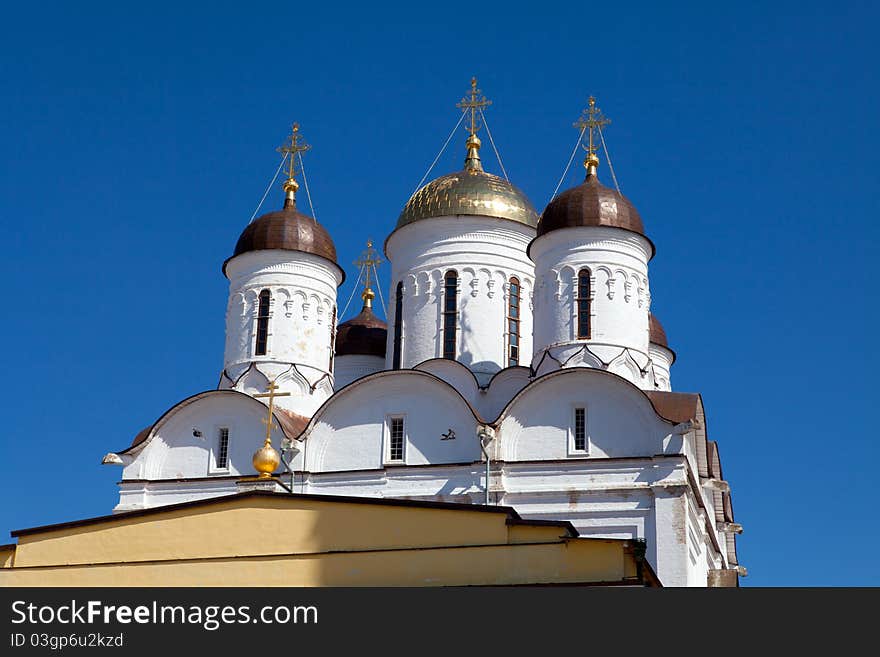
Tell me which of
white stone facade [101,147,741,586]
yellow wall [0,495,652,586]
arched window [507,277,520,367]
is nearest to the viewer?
yellow wall [0,495,652,586]

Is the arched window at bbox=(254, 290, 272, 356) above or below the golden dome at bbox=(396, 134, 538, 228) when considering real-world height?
below

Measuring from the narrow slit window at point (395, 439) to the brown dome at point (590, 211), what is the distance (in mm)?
4442

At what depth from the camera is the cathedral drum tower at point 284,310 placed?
84.5 ft

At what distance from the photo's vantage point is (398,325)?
27469 mm

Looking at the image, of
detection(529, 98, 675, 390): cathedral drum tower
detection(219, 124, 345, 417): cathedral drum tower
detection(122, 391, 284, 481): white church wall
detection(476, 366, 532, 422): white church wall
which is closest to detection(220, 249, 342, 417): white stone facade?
detection(219, 124, 345, 417): cathedral drum tower

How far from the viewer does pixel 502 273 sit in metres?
27.3

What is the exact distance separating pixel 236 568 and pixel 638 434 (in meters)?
9.01

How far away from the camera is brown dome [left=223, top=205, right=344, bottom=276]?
26.7m

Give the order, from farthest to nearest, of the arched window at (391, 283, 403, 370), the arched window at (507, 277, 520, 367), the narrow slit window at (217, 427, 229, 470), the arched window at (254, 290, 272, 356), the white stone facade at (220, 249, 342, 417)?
the arched window at (391, 283, 403, 370) → the arched window at (507, 277, 520, 367) → the arched window at (254, 290, 272, 356) → the white stone facade at (220, 249, 342, 417) → the narrow slit window at (217, 427, 229, 470)

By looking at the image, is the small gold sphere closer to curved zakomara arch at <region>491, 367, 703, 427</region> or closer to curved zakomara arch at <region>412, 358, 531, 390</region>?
curved zakomara arch at <region>491, 367, 703, 427</region>

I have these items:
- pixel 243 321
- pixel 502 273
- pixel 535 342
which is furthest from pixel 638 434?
pixel 243 321

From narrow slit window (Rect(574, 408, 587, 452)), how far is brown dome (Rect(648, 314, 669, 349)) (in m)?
9.17

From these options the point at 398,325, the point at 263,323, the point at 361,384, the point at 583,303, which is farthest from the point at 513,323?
the point at 263,323
